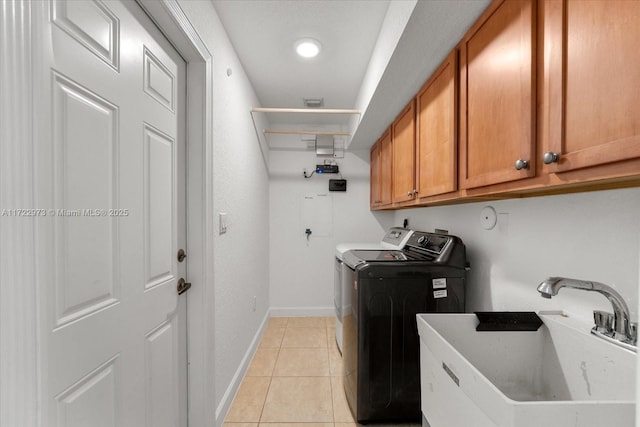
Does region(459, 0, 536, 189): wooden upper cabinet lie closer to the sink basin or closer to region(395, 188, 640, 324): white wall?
region(395, 188, 640, 324): white wall

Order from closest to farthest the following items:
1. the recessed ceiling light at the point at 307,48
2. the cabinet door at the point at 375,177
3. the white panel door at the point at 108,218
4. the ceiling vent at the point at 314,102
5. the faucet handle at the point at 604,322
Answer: the white panel door at the point at 108,218 → the faucet handle at the point at 604,322 → the recessed ceiling light at the point at 307,48 → the ceiling vent at the point at 314,102 → the cabinet door at the point at 375,177

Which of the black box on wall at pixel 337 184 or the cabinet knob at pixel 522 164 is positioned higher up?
the black box on wall at pixel 337 184

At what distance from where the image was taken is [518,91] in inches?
34.7

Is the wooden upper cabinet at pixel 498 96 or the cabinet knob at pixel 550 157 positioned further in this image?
the wooden upper cabinet at pixel 498 96

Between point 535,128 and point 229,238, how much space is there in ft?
5.41

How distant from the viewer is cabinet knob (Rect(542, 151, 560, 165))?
737mm

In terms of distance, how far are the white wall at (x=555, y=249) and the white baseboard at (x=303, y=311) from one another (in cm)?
203

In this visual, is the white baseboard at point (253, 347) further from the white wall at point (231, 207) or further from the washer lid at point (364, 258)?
the washer lid at point (364, 258)

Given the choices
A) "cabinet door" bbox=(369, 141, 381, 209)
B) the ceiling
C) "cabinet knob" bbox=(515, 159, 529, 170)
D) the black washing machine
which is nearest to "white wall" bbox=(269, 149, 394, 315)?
"cabinet door" bbox=(369, 141, 381, 209)

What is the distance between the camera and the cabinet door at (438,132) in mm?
1295

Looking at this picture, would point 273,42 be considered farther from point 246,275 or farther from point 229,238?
point 246,275

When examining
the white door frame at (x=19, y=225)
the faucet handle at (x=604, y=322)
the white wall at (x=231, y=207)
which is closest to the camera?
the white door frame at (x=19, y=225)

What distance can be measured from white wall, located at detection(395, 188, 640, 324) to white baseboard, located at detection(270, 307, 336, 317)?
2033 millimetres

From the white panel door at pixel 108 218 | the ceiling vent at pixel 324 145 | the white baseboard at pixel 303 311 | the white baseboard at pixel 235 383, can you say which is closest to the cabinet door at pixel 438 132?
the white panel door at pixel 108 218
